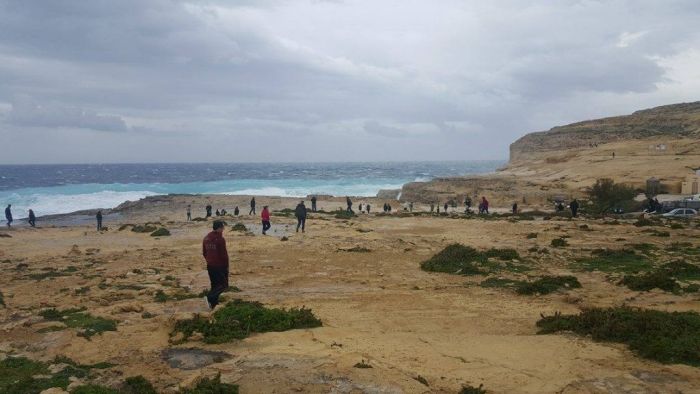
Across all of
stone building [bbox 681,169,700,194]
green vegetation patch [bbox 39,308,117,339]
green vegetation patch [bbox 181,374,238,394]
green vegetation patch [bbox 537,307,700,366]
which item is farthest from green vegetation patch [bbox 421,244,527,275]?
stone building [bbox 681,169,700,194]

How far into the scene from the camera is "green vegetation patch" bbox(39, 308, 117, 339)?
749cm

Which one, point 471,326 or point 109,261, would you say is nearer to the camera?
point 471,326

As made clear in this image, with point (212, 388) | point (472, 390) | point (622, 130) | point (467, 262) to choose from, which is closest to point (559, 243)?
point (467, 262)

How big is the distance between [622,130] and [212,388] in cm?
9053

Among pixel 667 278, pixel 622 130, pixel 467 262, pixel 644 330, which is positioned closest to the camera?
pixel 644 330

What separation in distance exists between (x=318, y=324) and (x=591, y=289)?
6.36 meters

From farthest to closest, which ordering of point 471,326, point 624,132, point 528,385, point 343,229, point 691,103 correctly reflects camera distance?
point 691,103 → point 624,132 → point 343,229 → point 471,326 → point 528,385

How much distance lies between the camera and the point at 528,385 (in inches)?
211

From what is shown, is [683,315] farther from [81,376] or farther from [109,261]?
[109,261]

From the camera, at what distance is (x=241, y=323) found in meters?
7.39

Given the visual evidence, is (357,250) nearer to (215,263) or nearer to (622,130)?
(215,263)

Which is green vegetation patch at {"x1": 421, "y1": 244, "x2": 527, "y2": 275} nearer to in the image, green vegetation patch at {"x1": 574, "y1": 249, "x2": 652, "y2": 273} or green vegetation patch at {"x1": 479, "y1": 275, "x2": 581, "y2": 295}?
green vegetation patch at {"x1": 479, "y1": 275, "x2": 581, "y2": 295}

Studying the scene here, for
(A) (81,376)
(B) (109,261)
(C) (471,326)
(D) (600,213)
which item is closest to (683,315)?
(C) (471,326)

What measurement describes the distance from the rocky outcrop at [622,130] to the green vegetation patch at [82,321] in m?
76.6
